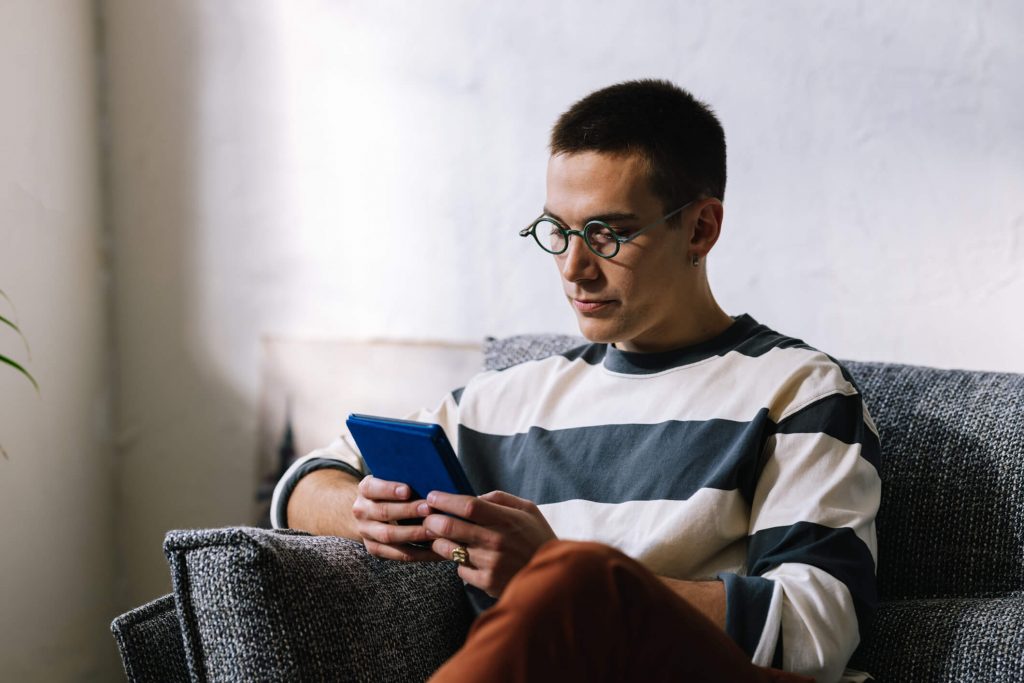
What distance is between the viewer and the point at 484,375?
1566 millimetres

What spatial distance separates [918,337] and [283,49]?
1442mm

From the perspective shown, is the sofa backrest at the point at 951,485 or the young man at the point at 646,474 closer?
→ the young man at the point at 646,474

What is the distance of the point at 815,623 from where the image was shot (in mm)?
1054

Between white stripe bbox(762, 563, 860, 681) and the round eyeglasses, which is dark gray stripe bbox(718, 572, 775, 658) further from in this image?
the round eyeglasses

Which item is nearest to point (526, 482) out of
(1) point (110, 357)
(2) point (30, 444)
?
(2) point (30, 444)

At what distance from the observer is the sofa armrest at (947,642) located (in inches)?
41.8

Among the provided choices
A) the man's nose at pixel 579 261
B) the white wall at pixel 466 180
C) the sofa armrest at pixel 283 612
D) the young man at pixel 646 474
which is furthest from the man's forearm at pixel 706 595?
the white wall at pixel 466 180

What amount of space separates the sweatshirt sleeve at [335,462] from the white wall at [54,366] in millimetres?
863

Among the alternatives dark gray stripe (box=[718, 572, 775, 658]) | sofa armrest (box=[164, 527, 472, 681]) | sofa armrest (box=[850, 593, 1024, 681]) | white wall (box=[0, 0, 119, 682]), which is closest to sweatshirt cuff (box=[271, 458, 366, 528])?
sofa armrest (box=[164, 527, 472, 681])

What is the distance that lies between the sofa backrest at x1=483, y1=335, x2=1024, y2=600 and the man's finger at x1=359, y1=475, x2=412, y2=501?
647mm

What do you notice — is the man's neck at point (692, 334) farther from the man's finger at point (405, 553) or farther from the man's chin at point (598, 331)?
the man's finger at point (405, 553)

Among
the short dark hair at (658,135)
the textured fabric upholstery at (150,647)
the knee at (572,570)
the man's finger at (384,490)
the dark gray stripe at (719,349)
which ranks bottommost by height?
the textured fabric upholstery at (150,647)

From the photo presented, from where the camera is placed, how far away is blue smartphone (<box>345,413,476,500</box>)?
42.9 inches

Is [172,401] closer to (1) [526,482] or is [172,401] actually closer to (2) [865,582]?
(1) [526,482]
